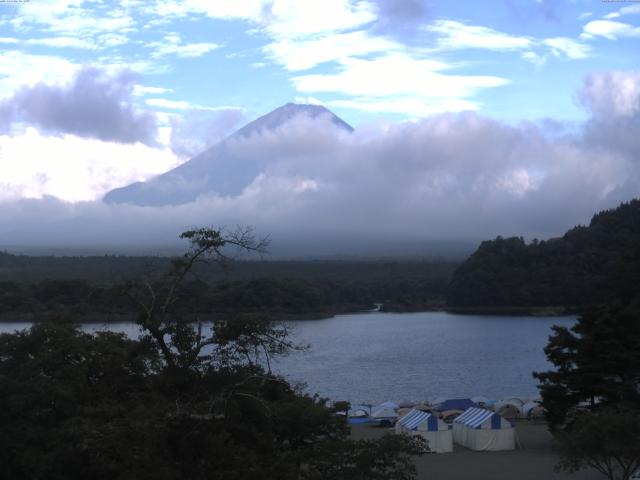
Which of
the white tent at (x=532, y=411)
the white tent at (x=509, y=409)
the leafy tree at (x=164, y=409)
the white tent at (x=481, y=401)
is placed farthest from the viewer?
the white tent at (x=481, y=401)

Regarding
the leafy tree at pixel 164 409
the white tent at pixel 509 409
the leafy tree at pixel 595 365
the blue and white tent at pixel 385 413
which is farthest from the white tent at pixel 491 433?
the leafy tree at pixel 164 409

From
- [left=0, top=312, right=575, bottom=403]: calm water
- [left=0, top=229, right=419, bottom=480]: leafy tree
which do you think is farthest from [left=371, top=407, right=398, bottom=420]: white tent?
[left=0, top=229, right=419, bottom=480]: leafy tree

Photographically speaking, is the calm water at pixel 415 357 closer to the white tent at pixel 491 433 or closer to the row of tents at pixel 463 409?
the row of tents at pixel 463 409

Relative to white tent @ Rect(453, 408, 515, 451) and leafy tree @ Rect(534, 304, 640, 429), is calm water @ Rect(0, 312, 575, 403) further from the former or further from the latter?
leafy tree @ Rect(534, 304, 640, 429)

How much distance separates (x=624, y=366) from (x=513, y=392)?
12.7 metres

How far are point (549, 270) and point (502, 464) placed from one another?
48.9 m

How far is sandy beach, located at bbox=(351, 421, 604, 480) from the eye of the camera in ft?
44.4

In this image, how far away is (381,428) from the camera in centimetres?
2027

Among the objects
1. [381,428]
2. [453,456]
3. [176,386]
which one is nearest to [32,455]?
[176,386]

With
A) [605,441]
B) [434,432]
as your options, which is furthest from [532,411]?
[605,441]

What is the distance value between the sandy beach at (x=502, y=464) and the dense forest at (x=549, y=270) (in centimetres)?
4168

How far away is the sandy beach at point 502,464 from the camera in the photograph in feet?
44.4

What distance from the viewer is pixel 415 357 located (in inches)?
1422

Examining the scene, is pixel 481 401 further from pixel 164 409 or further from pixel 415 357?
pixel 164 409
